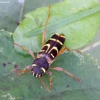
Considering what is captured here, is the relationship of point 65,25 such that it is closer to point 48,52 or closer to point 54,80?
point 48,52

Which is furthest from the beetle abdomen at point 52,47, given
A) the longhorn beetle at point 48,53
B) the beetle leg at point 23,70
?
the beetle leg at point 23,70

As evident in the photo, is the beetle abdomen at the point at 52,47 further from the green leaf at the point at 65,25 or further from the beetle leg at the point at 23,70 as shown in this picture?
the beetle leg at the point at 23,70

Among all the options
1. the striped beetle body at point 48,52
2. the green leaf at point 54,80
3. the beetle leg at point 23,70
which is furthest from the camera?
the striped beetle body at point 48,52

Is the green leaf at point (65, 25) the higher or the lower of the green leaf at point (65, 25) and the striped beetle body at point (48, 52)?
the higher

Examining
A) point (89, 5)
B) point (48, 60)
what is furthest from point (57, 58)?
point (89, 5)

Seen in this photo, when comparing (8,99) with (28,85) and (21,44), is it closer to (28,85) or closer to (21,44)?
(28,85)

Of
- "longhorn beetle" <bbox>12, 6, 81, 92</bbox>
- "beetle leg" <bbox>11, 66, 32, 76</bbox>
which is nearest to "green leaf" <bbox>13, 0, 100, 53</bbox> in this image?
"longhorn beetle" <bbox>12, 6, 81, 92</bbox>
